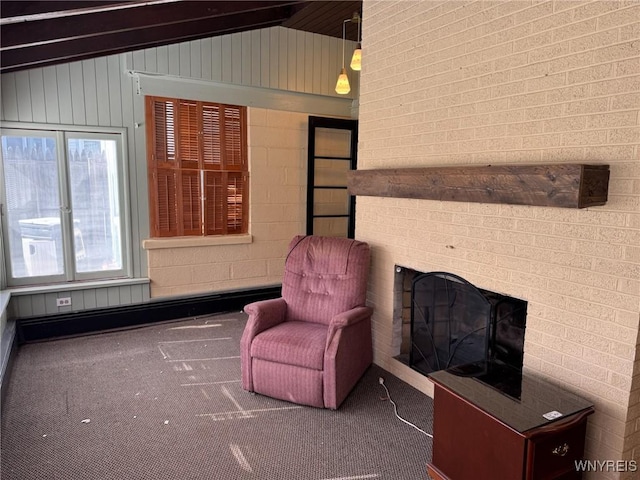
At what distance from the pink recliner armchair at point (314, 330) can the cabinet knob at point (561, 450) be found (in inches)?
51.3

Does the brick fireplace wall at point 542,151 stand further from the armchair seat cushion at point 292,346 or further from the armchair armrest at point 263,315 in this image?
the armchair armrest at point 263,315

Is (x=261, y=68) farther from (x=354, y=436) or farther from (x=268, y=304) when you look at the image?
(x=354, y=436)

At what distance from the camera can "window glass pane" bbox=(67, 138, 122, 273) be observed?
4.07 m

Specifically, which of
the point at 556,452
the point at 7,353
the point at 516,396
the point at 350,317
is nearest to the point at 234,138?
the point at 350,317

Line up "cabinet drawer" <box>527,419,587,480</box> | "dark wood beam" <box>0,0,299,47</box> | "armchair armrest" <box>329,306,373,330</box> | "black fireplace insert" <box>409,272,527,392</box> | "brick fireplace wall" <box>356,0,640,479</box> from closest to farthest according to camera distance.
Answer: "cabinet drawer" <box>527,419,587,480</box>, "brick fireplace wall" <box>356,0,640,479</box>, "dark wood beam" <box>0,0,299,47</box>, "black fireplace insert" <box>409,272,527,392</box>, "armchair armrest" <box>329,306,373,330</box>

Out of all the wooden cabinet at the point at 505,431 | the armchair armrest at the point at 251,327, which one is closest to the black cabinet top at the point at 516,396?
the wooden cabinet at the point at 505,431

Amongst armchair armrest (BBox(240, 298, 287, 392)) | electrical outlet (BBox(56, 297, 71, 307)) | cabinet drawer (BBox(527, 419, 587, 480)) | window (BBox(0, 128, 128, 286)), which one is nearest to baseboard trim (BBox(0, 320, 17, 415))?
electrical outlet (BBox(56, 297, 71, 307))

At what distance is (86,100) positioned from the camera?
13.1ft

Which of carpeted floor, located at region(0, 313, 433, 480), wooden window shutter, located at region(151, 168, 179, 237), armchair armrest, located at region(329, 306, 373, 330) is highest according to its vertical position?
wooden window shutter, located at region(151, 168, 179, 237)

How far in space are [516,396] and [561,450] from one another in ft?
0.85

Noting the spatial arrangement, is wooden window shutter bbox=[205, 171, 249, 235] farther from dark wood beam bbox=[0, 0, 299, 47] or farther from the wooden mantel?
the wooden mantel

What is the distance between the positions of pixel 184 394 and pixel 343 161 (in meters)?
3.39

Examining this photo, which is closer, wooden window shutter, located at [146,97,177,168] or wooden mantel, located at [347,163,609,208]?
wooden mantel, located at [347,163,609,208]

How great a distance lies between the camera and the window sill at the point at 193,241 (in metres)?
4.39
